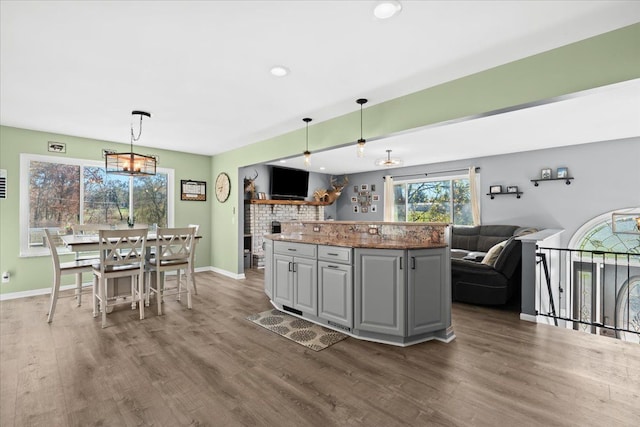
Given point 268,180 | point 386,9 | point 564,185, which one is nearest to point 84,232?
point 268,180

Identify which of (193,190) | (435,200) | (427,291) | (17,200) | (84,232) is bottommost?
(427,291)

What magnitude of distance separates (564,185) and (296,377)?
20.1ft

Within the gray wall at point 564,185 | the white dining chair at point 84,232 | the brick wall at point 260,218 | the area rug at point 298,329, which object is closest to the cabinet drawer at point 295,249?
the area rug at point 298,329

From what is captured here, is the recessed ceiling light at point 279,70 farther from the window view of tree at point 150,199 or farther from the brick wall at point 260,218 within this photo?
the brick wall at point 260,218

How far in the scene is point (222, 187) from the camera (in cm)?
611

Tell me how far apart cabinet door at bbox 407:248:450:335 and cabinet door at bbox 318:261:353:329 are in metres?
0.57

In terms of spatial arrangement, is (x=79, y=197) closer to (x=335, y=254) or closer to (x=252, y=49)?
(x=252, y=49)

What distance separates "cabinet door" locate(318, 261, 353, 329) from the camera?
9.97ft

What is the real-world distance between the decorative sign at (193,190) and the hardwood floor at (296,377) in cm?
308

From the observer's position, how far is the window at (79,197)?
451cm

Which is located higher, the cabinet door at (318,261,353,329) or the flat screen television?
the flat screen television

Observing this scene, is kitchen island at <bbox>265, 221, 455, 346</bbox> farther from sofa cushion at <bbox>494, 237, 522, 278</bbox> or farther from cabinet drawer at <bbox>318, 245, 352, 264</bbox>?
sofa cushion at <bbox>494, 237, 522, 278</bbox>

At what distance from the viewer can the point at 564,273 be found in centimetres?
584

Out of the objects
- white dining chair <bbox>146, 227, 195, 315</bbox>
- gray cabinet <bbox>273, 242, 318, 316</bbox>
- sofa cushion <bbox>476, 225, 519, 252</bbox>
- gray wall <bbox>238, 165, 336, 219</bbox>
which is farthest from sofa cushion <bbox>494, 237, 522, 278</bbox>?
gray wall <bbox>238, 165, 336, 219</bbox>
